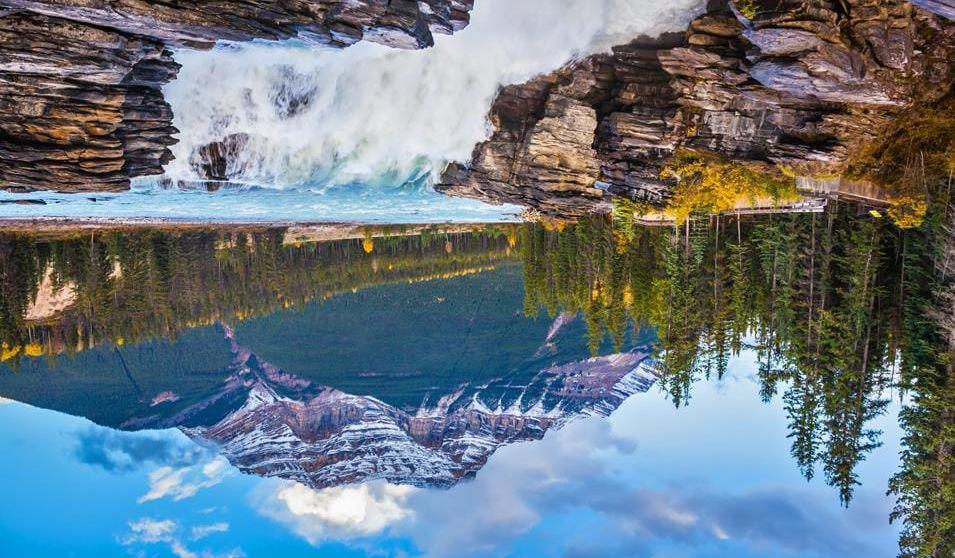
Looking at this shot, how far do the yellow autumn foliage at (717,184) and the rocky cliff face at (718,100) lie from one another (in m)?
0.58

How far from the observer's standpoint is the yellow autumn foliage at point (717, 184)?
22094mm

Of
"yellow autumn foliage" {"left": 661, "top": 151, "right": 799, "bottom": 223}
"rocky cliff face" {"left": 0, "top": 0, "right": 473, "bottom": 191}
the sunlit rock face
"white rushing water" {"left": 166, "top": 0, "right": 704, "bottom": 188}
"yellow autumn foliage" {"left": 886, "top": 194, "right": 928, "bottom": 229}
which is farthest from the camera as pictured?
the sunlit rock face

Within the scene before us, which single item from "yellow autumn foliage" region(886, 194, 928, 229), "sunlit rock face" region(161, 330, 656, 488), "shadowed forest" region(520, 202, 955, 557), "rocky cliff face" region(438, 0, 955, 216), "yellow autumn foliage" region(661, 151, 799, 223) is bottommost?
"sunlit rock face" region(161, 330, 656, 488)

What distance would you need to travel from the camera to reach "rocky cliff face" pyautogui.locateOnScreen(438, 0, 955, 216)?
16.0 m

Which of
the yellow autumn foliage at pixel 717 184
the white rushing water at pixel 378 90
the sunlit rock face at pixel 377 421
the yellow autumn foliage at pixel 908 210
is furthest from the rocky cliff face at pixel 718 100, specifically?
the sunlit rock face at pixel 377 421

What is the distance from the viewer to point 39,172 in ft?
64.3

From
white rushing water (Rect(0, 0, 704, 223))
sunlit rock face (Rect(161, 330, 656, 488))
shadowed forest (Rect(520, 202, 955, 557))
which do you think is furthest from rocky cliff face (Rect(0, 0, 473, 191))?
sunlit rock face (Rect(161, 330, 656, 488))

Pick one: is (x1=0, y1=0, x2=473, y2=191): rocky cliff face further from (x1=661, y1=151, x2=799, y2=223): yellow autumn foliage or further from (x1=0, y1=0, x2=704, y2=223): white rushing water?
→ (x1=661, y1=151, x2=799, y2=223): yellow autumn foliage

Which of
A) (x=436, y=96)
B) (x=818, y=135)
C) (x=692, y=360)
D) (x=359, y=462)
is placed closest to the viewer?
(x=818, y=135)

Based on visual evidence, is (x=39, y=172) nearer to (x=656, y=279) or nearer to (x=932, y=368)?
(x=656, y=279)

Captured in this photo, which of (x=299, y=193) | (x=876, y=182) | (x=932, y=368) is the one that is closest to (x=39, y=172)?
(x=299, y=193)

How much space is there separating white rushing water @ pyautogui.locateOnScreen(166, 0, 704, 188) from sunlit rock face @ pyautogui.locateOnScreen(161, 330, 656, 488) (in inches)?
1970

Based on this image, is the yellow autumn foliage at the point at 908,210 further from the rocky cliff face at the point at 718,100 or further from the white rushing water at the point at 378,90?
the white rushing water at the point at 378,90

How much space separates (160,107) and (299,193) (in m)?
7.93
